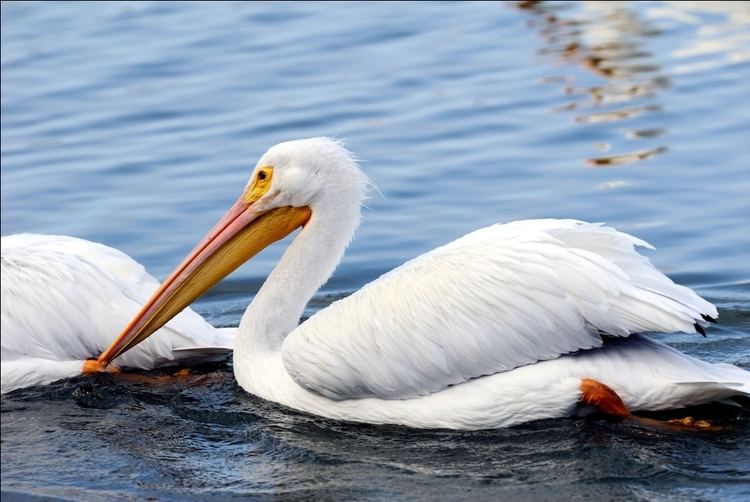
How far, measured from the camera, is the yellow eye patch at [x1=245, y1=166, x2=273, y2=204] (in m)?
5.24

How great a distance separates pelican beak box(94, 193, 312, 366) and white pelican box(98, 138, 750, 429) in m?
0.04

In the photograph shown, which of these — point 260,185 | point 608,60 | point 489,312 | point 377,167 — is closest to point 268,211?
point 260,185

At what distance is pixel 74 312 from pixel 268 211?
845 mm

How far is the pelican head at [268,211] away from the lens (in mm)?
5180

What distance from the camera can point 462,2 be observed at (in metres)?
13.4

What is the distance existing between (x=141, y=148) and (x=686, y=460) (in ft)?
18.6

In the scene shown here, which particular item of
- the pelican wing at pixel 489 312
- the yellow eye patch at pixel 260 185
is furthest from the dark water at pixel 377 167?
the yellow eye patch at pixel 260 185

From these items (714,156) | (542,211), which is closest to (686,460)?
(542,211)

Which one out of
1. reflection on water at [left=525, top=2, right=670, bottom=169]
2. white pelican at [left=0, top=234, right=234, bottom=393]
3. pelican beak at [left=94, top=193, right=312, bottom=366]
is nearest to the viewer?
pelican beak at [left=94, top=193, right=312, bottom=366]

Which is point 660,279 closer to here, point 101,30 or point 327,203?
point 327,203

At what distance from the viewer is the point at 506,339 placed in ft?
15.5

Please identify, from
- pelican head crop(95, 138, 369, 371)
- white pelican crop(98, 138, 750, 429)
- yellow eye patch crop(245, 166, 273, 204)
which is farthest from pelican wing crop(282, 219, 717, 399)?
yellow eye patch crop(245, 166, 273, 204)

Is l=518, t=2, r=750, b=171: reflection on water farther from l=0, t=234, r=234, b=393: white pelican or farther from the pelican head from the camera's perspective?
l=0, t=234, r=234, b=393: white pelican

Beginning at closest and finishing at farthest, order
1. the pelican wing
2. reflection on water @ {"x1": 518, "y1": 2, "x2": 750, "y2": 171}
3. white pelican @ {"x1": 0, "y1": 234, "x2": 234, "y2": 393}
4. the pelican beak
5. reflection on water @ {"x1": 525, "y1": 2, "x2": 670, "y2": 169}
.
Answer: the pelican wing < the pelican beak < white pelican @ {"x1": 0, "y1": 234, "x2": 234, "y2": 393} < reflection on water @ {"x1": 525, "y1": 2, "x2": 670, "y2": 169} < reflection on water @ {"x1": 518, "y1": 2, "x2": 750, "y2": 171}
